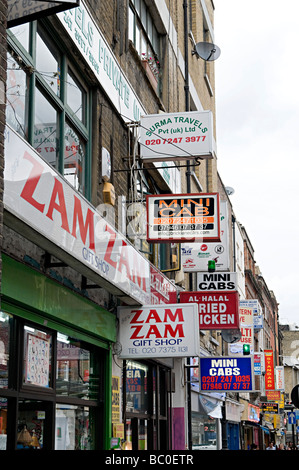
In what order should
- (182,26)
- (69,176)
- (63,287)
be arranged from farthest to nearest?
(182,26)
(69,176)
(63,287)

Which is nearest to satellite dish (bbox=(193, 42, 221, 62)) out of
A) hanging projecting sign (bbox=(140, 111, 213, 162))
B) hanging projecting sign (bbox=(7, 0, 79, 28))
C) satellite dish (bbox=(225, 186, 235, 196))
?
hanging projecting sign (bbox=(140, 111, 213, 162))

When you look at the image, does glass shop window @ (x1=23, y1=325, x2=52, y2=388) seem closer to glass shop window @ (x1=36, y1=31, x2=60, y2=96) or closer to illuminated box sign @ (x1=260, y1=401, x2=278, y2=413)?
glass shop window @ (x1=36, y1=31, x2=60, y2=96)

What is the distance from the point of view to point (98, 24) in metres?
11.4

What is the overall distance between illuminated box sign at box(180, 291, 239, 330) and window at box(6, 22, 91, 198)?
5.96m

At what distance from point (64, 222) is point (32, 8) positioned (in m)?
2.20

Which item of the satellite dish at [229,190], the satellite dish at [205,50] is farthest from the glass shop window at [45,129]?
the satellite dish at [229,190]

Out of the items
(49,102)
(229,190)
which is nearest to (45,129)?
(49,102)

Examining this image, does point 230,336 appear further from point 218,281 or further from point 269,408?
point 269,408

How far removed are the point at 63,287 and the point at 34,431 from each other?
5.72 ft

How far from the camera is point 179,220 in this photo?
11875 mm

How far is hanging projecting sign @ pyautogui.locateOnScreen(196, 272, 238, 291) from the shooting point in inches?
774

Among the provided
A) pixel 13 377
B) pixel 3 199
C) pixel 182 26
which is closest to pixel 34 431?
pixel 13 377
